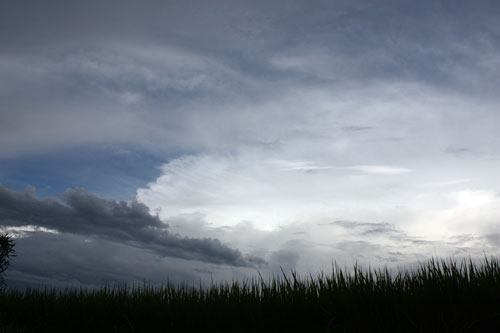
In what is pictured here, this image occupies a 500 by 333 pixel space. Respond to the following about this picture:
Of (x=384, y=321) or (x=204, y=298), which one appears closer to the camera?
(x=384, y=321)

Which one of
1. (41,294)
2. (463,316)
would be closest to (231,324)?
(463,316)

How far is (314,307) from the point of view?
10.1 metres

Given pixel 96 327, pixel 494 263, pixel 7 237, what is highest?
pixel 7 237

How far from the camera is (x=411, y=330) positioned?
9086mm

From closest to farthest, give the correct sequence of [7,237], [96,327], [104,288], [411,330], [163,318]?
[411,330] → [163,318] → [96,327] → [104,288] → [7,237]

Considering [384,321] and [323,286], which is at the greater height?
[323,286]

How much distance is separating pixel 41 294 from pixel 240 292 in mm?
9959

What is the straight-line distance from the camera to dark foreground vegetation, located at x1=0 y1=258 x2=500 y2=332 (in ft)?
30.2

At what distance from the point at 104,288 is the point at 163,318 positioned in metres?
4.70

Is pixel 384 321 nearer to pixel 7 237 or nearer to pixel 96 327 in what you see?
pixel 96 327

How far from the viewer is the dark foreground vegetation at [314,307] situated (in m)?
9.20

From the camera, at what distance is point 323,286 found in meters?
10.9

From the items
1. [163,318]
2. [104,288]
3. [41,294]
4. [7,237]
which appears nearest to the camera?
[163,318]

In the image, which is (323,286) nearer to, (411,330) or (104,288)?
(411,330)
